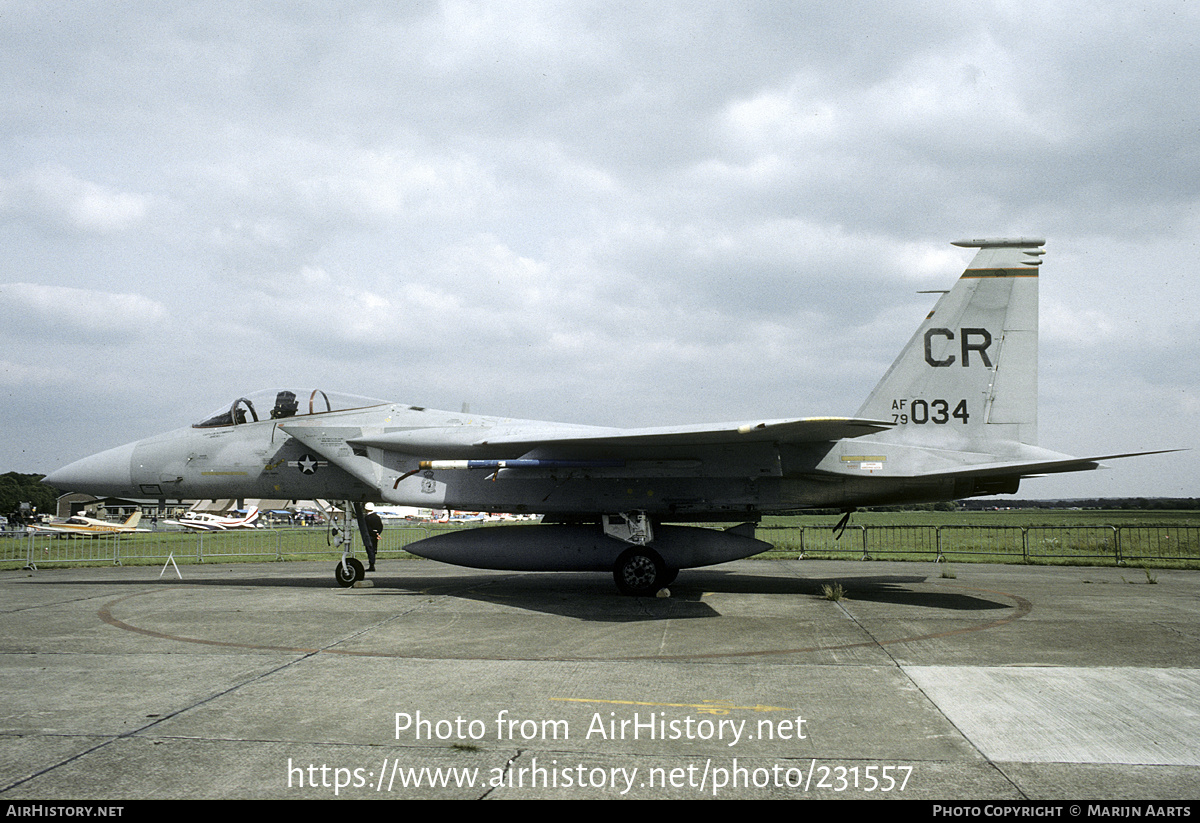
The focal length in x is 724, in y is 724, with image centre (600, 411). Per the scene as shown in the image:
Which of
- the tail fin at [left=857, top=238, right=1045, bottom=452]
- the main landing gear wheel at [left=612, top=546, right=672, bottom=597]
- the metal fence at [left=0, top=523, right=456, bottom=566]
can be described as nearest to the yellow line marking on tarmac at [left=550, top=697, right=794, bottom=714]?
the main landing gear wheel at [left=612, top=546, right=672, bottom=597]

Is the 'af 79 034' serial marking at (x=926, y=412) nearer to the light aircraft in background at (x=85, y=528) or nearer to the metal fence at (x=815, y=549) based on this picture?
the metal fence at (x=815, y=549)

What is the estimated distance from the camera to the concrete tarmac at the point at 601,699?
12.3 ft

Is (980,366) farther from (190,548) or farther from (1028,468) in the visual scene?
(190,548)

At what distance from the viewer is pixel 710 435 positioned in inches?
372

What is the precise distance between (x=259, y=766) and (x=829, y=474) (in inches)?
353

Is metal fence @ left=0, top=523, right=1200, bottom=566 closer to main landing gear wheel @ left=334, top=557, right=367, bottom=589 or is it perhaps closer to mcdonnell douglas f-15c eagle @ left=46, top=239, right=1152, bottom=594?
main landing gear wheel @ left=334, top=557, right=367, bottom=589

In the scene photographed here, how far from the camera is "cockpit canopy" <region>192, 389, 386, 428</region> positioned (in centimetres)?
1218

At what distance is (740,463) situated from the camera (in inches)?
431

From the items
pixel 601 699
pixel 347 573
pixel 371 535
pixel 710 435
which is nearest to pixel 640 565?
pixel 710 435

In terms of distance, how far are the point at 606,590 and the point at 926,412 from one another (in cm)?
594

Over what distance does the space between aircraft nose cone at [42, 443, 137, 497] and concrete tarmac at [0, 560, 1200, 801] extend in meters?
2.38

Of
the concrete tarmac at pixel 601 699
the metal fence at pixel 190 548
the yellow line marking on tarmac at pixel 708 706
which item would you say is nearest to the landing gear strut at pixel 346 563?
the concrete tarmac at pixel 601 699

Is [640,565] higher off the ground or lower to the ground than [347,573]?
higher
